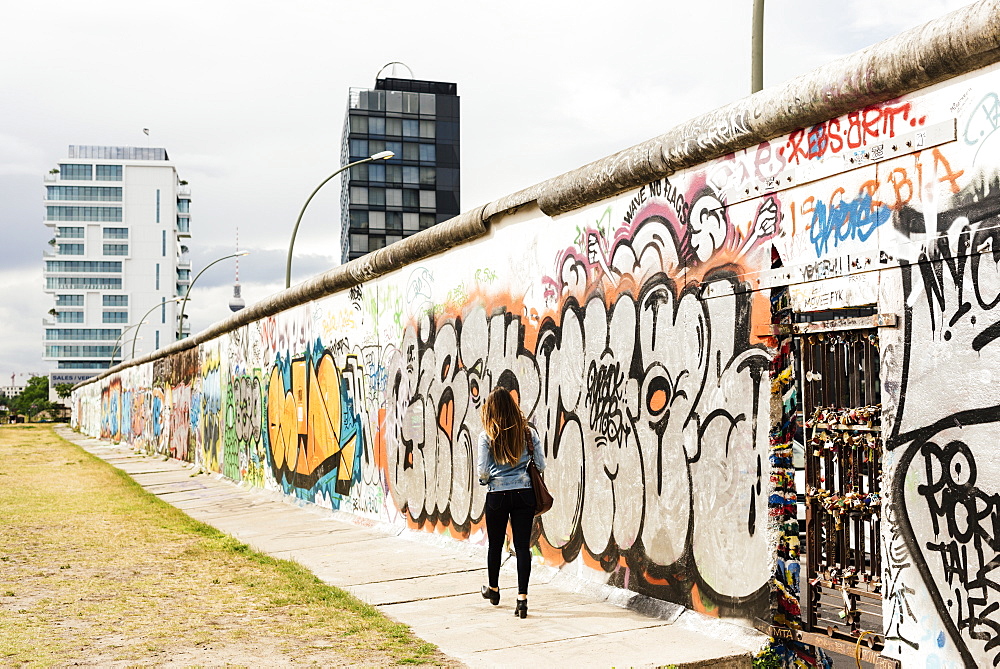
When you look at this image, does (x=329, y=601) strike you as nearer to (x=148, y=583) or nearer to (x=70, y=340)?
(x=148, y=583)

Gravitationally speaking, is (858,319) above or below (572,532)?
above

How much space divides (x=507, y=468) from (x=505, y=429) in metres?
0.29

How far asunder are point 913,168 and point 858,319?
836mm

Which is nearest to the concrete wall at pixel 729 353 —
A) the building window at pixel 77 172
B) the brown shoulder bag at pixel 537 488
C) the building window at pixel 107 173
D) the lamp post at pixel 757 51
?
the brown shoulder bag at pixel 537 488

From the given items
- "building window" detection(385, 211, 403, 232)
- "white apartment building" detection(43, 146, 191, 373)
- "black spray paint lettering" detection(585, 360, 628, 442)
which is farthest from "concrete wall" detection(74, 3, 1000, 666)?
"white apartment building" detection(43, 146, 191, 373)

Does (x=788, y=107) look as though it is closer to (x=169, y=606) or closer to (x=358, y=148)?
(x=169, y=606)

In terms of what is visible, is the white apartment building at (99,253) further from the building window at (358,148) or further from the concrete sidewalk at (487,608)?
the concrete sidewalk at (487,608)

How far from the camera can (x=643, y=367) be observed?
279 inches

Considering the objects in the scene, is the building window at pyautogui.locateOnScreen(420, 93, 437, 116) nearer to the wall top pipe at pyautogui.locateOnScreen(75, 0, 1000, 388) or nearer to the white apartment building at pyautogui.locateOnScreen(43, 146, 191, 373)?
the white apartment building at pyautogui.locateOnScreen(43, 146, 191, 373)

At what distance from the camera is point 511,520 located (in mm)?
7059

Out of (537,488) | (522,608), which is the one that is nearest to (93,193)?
(537,488)

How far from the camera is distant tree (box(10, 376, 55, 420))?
12419cm

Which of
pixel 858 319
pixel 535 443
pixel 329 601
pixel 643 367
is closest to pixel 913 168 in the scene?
pixel 858 319

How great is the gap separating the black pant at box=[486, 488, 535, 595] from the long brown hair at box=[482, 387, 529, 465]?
0.27 metres
